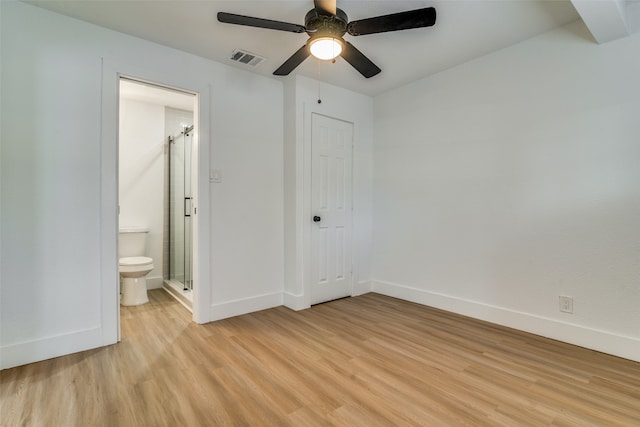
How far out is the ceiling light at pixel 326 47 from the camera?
1.85 m

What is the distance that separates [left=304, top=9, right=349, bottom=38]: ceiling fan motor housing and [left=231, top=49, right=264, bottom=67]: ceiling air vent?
992mm

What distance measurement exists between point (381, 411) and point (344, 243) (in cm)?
210

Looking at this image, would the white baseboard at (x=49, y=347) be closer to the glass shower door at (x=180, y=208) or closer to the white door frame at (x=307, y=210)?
the glass shower door at (x=180, y=208)

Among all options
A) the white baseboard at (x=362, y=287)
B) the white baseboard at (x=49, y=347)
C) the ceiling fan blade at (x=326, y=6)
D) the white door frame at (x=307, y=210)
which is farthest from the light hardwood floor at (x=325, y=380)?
→ the ceiling fan blade at (x=326, y=6)

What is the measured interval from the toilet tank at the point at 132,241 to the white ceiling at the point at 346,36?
6.91 feet

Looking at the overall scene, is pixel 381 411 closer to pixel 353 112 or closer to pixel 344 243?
pixel 344 243

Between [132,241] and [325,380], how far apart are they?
2.87 m

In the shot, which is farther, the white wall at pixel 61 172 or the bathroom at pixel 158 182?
the bathroom at pixel 158 182

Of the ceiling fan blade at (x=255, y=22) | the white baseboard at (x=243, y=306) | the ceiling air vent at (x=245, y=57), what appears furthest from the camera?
the white baseboard at (x=243, y=306)

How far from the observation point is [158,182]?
155 inches

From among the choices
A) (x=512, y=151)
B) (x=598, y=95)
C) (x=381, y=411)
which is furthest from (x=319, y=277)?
(x=598, y=95)

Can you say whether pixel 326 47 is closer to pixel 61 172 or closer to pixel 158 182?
pixel 61 172

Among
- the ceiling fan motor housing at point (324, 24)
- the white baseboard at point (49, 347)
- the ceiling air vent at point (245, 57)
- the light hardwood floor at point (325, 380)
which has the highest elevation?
the ceiling air vent at point (245, 57)

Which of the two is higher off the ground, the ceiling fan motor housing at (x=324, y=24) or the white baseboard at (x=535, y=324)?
the ceiling fan motor housing at (x=324, y=24)
